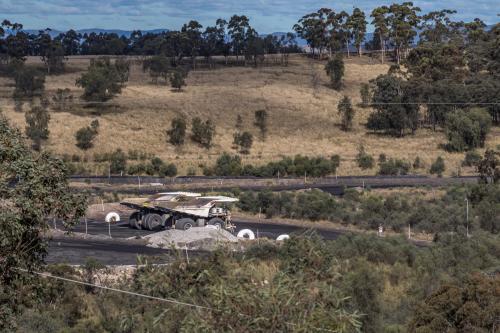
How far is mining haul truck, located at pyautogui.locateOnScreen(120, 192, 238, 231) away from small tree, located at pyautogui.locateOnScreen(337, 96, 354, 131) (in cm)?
3837

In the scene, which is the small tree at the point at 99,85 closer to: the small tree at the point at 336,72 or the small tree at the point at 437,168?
the small tree at the point at 336,72

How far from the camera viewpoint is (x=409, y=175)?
6544 centimetres

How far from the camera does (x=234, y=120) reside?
8269 cm

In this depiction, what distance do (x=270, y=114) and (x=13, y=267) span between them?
71.7 meters

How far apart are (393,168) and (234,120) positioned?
813 inches

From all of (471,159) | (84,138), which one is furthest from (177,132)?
(471,159)

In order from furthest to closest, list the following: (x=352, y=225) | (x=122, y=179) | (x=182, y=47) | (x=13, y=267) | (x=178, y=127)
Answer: (x=182, y=47) → (x=178, y=127) → (x=122, y=179) → (x=352, y=225) → (x=13, y=267)

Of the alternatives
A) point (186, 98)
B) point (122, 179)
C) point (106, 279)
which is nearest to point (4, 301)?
point (106, 279)

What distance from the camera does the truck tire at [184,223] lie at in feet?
137

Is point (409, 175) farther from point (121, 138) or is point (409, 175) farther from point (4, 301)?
point (4, 301)

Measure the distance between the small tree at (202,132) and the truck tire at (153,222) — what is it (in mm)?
32482

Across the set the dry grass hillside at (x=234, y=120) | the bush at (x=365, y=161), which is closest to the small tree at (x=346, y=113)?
the dry grass hillside at (x=234, y=120)

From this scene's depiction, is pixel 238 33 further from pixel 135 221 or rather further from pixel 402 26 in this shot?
pixel 135 221

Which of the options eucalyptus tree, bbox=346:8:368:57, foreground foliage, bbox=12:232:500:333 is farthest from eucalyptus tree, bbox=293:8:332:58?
foreground foliage, bbox=12:232:500:333
